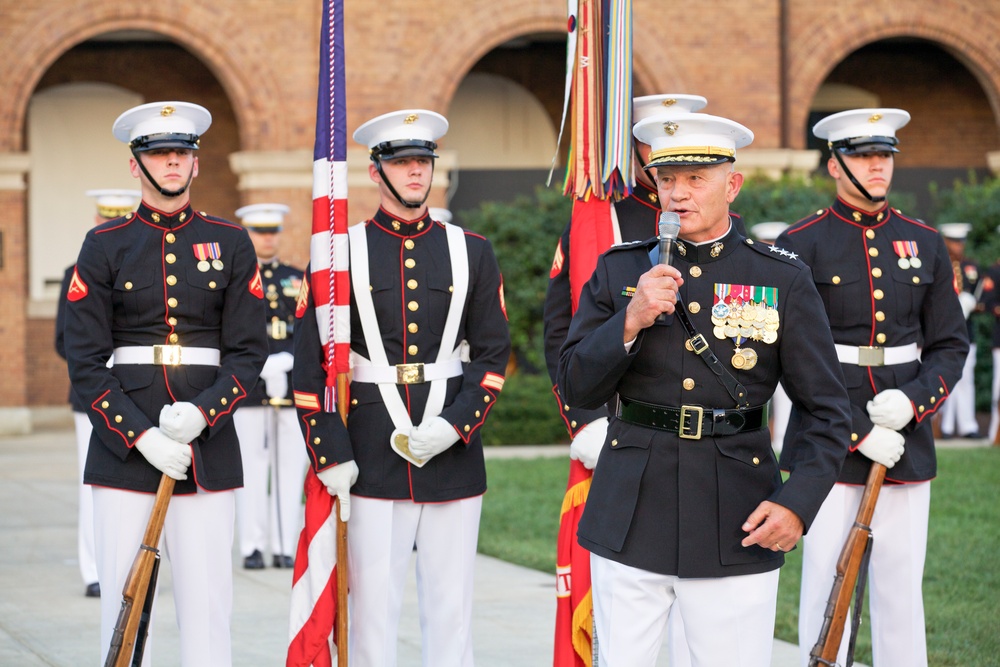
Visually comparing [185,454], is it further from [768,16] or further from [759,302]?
[768,16]

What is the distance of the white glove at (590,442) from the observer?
4879mm

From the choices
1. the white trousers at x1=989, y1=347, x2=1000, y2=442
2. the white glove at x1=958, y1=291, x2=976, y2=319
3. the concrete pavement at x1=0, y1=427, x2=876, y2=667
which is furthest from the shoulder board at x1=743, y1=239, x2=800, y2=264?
the white trousers at x1=989, y1=347, x2=1000, y2=442

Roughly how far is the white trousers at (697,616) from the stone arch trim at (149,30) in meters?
14.8

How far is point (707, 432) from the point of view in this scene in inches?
146

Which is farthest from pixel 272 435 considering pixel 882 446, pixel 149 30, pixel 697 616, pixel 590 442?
pixel 149 30

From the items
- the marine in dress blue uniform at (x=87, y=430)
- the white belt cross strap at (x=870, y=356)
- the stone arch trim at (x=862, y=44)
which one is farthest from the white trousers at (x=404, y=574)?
the stone arch trim at (x=862, y=44)

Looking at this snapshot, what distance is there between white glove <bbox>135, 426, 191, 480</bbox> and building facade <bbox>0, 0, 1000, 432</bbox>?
12.7 m

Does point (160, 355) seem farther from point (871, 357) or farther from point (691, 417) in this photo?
point (871, 357)

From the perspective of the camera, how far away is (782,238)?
5.45 metres

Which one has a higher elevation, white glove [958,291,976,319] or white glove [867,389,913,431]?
white glove [958,291,976,319]

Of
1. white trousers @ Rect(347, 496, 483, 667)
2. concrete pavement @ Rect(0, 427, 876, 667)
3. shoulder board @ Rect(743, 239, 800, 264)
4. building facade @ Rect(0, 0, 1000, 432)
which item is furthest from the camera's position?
building facade @ Rect(0, 0, 1000, 432)

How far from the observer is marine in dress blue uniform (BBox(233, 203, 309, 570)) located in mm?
8867

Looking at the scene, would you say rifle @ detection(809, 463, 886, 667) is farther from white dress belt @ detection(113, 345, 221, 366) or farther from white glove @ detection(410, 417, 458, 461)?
A: white dress belt @ detection(113, 345, 221, 366)

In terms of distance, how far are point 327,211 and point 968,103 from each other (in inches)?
759
